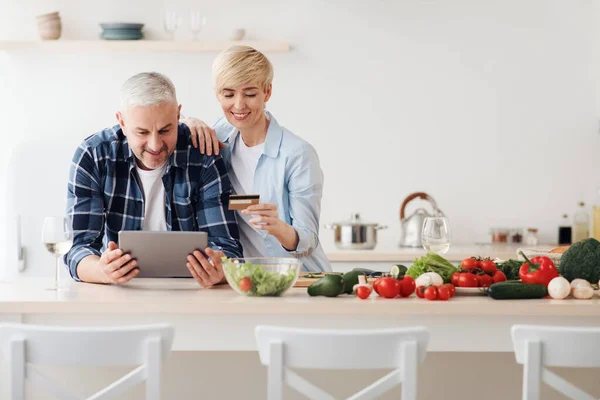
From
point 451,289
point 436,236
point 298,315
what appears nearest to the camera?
point 298,315

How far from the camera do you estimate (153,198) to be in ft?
9.69

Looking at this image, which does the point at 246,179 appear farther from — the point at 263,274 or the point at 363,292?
the point at 363,292

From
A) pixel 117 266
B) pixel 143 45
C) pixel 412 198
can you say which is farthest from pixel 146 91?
pixel 412 198

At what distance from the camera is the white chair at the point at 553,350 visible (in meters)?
1.92

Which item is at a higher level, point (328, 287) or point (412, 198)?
point (412, 198)

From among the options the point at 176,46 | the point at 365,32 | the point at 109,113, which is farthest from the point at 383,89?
the point at 109,113

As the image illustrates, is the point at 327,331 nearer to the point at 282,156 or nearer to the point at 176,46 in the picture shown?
the point at 282,156

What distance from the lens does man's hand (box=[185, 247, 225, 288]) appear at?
96.2 inches

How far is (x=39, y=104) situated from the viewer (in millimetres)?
5051

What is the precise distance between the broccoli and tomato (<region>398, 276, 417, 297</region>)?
476 millimetres

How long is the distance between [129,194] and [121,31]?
223cm

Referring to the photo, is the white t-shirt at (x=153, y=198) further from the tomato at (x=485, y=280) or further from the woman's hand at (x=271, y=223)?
the tomato at (x=485, y=280)

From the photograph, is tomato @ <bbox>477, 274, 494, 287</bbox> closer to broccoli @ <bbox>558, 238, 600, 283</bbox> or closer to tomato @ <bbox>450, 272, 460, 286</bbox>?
tomato @ <bbox>450, 272, 460, 286</bbox>

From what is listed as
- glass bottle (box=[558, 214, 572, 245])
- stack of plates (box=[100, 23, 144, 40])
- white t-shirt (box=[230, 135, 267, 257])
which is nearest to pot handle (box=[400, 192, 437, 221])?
glass bottle (box=[558, 214, 572, 245])
